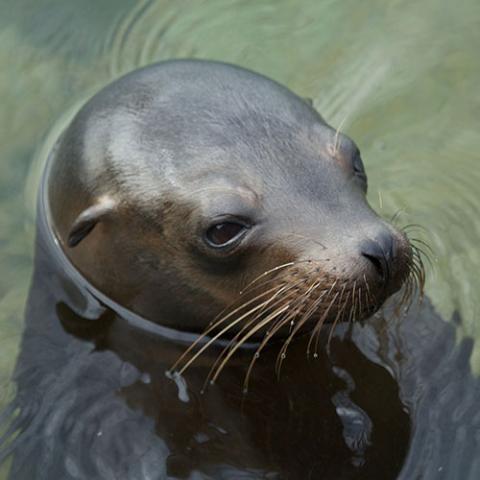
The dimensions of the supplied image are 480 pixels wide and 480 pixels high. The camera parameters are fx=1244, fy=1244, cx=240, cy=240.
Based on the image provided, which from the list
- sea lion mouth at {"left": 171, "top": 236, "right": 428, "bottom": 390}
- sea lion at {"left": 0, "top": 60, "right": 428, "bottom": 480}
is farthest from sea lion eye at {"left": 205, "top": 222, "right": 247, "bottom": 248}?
sea lion mouth at {"left": 171, "top": 236, "right": 428, "bottom": 390}

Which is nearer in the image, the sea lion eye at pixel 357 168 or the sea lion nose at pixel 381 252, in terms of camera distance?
the sea lion nose at pixel 381 252

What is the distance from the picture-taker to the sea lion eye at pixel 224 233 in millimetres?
4871

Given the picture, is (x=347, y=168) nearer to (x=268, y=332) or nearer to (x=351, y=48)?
(x=268, y=332)

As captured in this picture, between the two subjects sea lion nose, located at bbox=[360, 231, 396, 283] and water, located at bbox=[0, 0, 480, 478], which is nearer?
sea lion nose, located at bbox=[360, 231, 396, 283]

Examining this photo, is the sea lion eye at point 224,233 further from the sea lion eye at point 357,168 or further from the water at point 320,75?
the water at point 320,75

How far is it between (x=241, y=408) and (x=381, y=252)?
3.69 feet

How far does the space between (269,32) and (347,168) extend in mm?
2580

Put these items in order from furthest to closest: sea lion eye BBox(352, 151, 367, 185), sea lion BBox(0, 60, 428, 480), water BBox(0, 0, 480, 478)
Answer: water BBox(0, 0, 480, 478)
sea lion eye BBox(352, 151, 367, 185)
sea lion BBox(0, 60, 428, 480)

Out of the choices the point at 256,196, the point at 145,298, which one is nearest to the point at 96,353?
the point at 145,298

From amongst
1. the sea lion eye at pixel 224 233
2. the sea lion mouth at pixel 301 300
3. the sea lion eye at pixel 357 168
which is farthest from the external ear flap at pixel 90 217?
the sea lion eye at pixel 357 168

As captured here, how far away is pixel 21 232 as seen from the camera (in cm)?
614

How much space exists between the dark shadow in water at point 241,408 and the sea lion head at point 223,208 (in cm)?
23

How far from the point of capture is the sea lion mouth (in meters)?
4.63

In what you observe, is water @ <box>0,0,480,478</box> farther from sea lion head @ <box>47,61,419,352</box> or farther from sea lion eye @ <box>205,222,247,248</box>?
sea lion eye @ <box>205,222,247,248</box>
